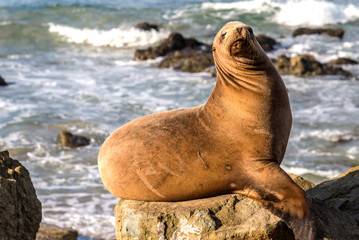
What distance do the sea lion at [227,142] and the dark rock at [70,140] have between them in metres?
5.39

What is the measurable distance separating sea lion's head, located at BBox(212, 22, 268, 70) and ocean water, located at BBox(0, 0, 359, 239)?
3.06 meters

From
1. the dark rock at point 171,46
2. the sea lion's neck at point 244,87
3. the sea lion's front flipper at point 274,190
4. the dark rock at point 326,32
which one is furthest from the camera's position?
the dark rock at point 326,32

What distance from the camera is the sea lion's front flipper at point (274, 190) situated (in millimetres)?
3703

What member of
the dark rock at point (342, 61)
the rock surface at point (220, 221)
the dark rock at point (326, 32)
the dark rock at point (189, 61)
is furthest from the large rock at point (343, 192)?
the dark rock at point (326, 32)

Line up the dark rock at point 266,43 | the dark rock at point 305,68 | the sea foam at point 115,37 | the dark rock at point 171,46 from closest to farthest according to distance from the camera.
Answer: the dark rock at point 305,68, the dark rock at point 171,46, the dark rock at point 266,43, the sea foam at point 115,37

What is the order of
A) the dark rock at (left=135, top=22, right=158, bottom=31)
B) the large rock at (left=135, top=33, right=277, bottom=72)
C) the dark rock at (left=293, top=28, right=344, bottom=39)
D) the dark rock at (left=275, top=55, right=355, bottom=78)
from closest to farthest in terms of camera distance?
the dark rock at (left=275, top=55, right=355, bottom=78) → the large rock at (left=135, top=33, right=277, bottom=72) → the dark rock at (left=293, top=28, right=344, bottom=39) → the dark rock at (left=135, top=22, right=158, bottom=31)

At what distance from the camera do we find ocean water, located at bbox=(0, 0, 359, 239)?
8.06 m

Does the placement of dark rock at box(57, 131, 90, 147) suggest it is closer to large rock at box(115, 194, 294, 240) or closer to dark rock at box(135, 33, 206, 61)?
large rock at box(115, 194, 294, 240)

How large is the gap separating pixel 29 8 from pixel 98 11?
416cm

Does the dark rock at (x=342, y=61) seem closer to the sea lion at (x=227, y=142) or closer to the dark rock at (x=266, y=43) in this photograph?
the dark rock at (x=266, y=43)

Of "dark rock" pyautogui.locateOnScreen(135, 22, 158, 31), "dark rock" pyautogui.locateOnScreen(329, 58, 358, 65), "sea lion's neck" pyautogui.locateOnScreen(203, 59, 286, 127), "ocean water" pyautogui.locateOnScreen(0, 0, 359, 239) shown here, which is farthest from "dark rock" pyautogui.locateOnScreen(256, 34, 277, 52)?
"sea lion's neck" pyautogui.locateOnScreen(203, 59, 286, 127)

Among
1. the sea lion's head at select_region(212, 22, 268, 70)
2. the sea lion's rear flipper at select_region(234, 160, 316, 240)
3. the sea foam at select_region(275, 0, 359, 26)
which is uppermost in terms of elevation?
the sea lion's head at select_region(212, 22, 268, 70)

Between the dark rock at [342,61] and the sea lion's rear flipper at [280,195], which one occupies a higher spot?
the sea lion's rear flipper at [280,195]

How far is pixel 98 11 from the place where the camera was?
89.4ft
